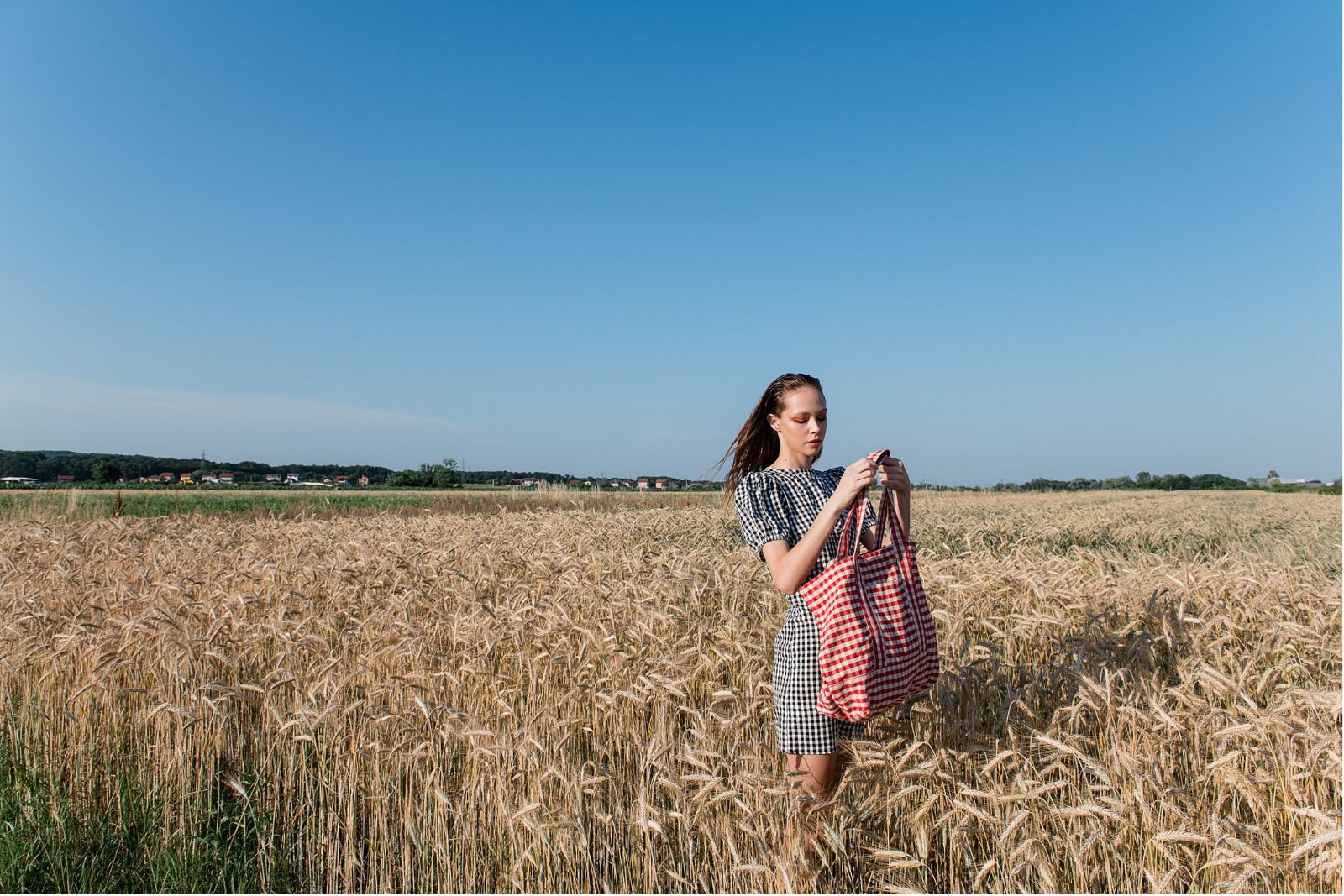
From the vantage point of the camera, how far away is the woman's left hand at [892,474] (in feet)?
7.98

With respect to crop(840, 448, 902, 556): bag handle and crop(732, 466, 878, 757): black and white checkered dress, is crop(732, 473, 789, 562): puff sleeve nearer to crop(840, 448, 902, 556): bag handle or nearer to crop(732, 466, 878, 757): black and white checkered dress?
crop(732, 466, 878, 757): black and white checkered dress

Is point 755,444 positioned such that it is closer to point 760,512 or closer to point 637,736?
point 760,512

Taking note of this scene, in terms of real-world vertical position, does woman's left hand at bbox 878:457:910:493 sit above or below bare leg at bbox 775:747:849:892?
above

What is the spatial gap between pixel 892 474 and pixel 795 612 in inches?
22.8

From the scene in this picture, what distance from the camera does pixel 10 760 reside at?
371 centimetres

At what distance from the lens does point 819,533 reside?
2.28 meters

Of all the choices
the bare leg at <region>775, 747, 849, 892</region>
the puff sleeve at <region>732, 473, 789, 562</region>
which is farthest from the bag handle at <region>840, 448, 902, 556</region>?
the bare leg at <region>775, 747, 849, 892</region>

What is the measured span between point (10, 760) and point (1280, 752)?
554cm

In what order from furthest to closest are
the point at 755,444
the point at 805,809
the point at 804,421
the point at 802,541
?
the point at 755,444 < the point at 804,421 < the point at 805,809 < the point at 802,541

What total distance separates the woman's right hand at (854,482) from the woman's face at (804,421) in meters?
0.42

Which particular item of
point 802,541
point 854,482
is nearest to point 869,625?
point 802,541

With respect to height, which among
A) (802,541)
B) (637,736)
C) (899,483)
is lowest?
(637,736)

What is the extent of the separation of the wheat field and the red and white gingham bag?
1.07 ft

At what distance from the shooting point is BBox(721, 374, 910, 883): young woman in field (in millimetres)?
2359
